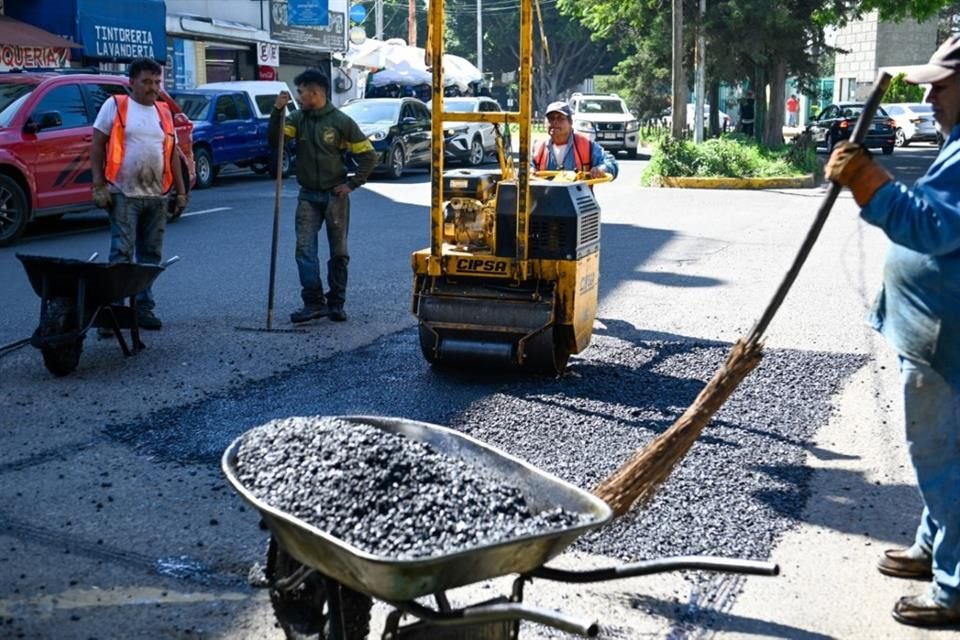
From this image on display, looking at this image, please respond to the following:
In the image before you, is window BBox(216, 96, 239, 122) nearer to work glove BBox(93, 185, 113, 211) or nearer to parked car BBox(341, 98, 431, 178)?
parked car BBox(341, 98, 431, 178)

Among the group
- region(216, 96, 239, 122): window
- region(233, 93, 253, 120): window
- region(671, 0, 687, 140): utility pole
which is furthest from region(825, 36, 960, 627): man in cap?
region(671, 0, 687, 140): utility pole

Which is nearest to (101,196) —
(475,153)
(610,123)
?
(475,153)

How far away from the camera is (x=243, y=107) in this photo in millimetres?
23656

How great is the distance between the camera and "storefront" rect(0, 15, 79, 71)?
22516 millimetres

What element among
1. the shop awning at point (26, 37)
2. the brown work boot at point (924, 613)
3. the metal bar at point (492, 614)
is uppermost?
the shop awning at point (26, 37)

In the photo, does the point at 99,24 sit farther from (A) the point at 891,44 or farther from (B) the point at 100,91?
(A) the point at 891,44

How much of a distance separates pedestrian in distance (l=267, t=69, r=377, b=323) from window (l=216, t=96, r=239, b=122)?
1367cm

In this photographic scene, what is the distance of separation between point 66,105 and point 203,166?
730cm

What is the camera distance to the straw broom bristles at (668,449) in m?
4.41

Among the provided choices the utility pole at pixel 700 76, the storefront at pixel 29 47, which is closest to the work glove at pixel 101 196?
the storefront at pixel 29 47

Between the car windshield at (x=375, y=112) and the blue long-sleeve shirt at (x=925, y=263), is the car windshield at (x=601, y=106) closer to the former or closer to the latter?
the car windshield at (x=375, y=112)

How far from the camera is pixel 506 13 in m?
80.6

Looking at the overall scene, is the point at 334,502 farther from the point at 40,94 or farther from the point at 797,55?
the point at 797,55

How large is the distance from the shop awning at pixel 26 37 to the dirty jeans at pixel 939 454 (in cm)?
2109
